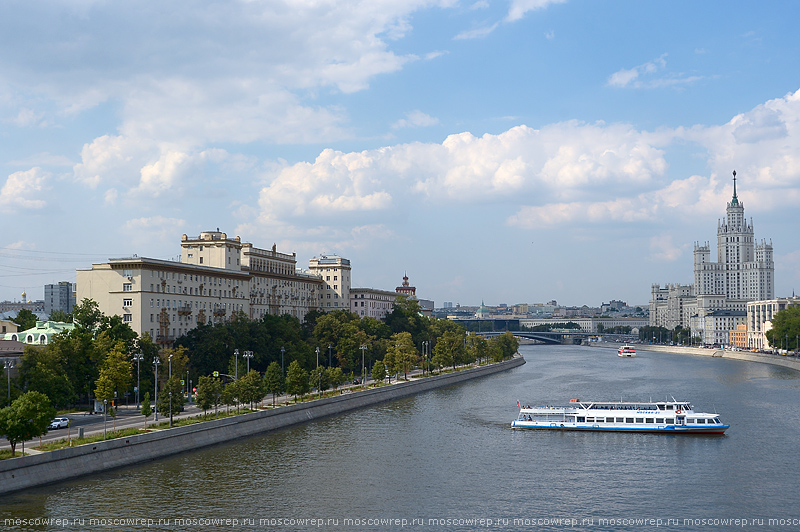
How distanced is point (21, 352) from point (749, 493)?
69.1 metres

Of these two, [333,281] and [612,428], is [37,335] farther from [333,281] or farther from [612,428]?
[333,281]

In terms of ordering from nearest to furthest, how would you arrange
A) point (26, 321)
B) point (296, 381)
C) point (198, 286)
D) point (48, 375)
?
point (48, 375) < point (296, 381) < point (198, 286) < point (26, 321)

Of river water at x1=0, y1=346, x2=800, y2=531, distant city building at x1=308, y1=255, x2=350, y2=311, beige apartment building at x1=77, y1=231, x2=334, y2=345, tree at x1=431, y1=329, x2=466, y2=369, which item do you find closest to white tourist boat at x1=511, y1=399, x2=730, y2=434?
river water at x1=0, y1=346, x2=800, y2=531

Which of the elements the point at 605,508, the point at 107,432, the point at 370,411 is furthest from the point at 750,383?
the point at 107,432

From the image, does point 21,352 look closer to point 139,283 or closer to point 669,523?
point 139,283

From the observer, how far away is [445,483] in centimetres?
5434

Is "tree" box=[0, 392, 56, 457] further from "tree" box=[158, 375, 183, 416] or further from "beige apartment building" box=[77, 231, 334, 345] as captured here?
"beige apartment building" box=[77, 231, 334, 345]

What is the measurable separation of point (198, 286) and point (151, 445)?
187 ft

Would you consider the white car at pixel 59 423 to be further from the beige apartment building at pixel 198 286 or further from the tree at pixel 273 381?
the beige apartment building at pixel 198 286

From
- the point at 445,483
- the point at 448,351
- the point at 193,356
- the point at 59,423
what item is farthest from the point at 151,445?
the point at 448,351

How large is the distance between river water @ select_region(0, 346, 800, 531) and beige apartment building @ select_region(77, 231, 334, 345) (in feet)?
108

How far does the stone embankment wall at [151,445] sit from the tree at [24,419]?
2102mm

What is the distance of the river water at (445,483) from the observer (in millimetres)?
45250

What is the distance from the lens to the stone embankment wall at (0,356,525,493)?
50.8 metres
